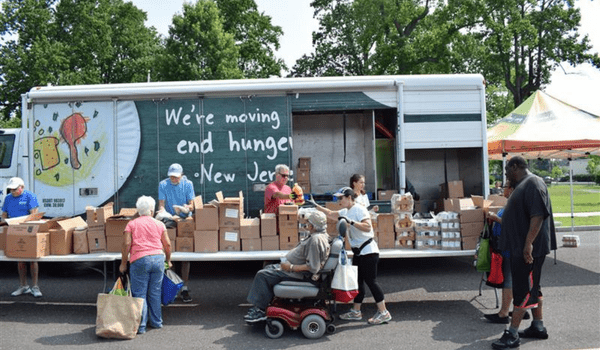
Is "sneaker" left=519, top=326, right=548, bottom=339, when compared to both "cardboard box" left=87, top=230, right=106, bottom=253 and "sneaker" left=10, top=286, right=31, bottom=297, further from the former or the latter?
"sneaker" left=10, top=286, right=31, bottom=297

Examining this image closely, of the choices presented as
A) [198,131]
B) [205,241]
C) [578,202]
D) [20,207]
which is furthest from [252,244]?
[578,202]

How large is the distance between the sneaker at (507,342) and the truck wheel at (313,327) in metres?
1.75

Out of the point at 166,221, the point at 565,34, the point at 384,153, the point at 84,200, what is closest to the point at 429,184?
the point at 384,153

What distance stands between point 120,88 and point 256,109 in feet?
7.50

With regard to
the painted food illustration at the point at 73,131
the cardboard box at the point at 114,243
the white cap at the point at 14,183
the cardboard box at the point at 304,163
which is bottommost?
the cardboard box at the point at 114,243

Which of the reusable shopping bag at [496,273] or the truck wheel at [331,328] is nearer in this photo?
the truck wheel at [331,328]

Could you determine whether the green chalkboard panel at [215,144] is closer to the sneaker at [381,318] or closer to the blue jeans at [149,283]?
the blue jeans at [149,283]

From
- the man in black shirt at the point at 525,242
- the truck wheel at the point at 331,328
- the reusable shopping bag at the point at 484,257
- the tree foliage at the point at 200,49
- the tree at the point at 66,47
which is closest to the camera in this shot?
the man in black shirt at the point at 525,242

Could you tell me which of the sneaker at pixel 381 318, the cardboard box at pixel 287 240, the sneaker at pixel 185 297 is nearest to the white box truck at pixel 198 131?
the cardboard box at pixel 287 240

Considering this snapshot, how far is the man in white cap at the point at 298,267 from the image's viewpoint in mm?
5379

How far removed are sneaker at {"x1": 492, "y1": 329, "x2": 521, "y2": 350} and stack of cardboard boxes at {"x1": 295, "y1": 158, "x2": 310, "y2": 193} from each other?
16.0ft

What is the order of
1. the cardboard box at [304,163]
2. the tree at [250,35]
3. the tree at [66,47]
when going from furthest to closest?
the tree at [250,35], the tree at [66,47], the cardboard box at [304,163]

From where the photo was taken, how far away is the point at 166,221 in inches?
→ 270

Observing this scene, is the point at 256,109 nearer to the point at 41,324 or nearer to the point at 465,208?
the point at 465,208
